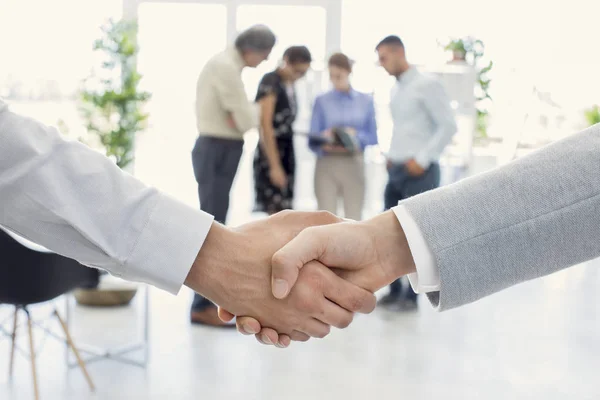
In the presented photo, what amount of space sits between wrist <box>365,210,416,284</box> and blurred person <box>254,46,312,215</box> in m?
3.14

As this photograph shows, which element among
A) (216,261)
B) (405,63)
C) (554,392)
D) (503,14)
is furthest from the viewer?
(503,14)

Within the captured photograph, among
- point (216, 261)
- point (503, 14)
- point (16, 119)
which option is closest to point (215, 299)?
point (216, 261)

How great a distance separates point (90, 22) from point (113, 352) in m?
6.24

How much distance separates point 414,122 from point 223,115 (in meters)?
1.26

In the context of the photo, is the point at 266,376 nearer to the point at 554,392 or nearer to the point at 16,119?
the point at 554,392

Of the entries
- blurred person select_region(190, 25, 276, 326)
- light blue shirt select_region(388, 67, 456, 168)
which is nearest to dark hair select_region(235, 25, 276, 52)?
blurred person select_region(190, 25, 276, 326)

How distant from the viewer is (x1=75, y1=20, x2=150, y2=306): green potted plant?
7637mm

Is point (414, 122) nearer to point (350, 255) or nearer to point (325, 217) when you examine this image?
point (325, 217)

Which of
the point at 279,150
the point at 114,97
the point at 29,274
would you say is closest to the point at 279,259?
the point at 29,274

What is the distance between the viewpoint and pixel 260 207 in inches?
206

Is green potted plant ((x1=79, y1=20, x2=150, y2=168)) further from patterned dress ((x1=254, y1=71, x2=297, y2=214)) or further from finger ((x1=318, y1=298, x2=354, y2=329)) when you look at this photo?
finger ((x1=318, y1=298, x2=354, y2=329))

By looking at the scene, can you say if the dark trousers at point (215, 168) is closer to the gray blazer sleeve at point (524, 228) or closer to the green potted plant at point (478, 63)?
the gray blazer sleeve at point (524, 228)

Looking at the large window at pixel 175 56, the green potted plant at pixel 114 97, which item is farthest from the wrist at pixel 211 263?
the large window at pixel 175 56

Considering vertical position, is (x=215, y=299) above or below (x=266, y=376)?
above
